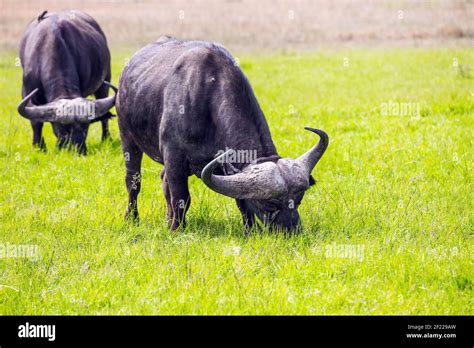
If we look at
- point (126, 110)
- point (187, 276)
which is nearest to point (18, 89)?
point (126, 110)

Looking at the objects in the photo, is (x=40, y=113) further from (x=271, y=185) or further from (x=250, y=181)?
(x=271, y=185)

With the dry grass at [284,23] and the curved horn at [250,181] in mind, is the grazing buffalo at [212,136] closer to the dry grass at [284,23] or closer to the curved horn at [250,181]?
the curved horn at [250,181]

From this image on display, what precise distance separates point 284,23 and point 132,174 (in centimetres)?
2749

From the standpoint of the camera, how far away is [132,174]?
869 centimetres

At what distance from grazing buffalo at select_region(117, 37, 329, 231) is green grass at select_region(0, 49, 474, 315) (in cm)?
36

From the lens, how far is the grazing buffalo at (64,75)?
445 inches

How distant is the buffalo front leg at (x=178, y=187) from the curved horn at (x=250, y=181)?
0.77 metres

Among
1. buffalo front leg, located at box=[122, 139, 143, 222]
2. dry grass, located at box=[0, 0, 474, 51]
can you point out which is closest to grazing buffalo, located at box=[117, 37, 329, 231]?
buffalo front leg, located at box=[122, 139, 143, 222]

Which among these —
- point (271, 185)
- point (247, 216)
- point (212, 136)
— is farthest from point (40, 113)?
point (271, 185)

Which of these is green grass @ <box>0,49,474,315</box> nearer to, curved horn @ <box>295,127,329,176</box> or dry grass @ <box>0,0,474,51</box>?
curved horn @ <box>295,127,329,176</box>

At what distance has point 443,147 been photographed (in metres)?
10.3

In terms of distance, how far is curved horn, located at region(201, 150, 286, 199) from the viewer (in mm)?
6422

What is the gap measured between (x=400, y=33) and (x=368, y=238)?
2339 centimetres
